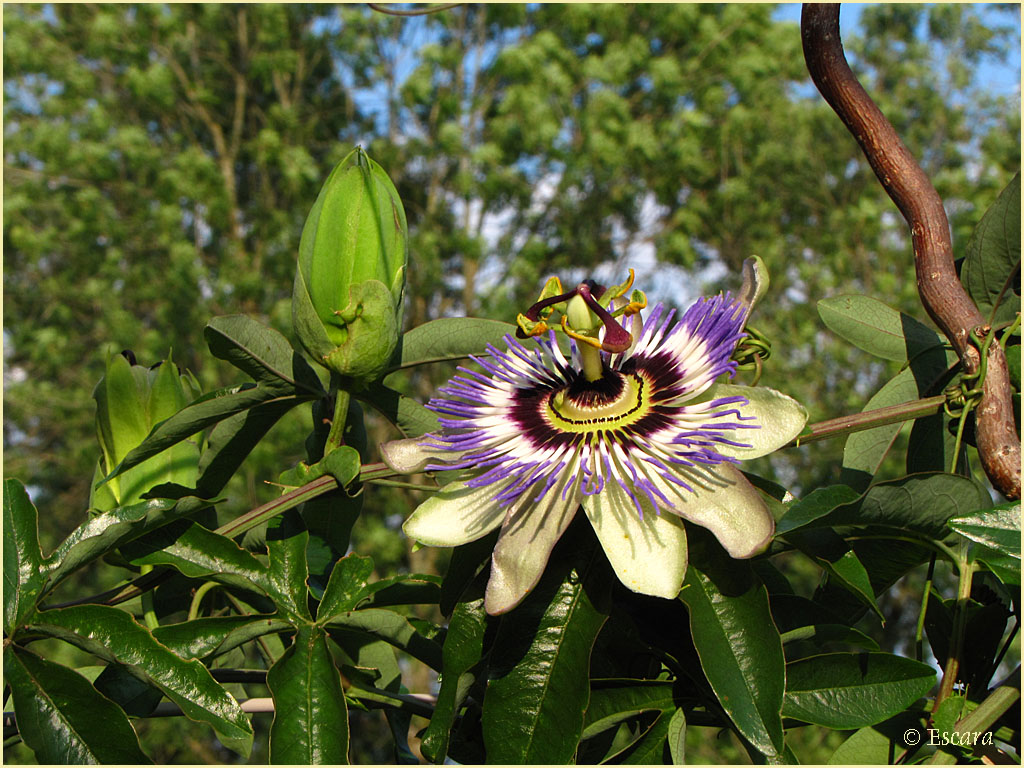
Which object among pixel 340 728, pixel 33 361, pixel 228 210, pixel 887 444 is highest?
pixel 228 210

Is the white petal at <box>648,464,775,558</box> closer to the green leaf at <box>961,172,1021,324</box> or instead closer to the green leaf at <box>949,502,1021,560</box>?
the green leaf at <box>949,502,1021,560</box>

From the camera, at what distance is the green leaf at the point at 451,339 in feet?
1.99

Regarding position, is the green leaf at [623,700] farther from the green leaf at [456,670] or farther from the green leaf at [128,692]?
the green leaf at [128,692]

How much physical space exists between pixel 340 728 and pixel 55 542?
7.64 meters

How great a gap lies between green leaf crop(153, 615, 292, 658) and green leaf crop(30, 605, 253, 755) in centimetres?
2

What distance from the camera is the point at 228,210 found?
7.34 metres

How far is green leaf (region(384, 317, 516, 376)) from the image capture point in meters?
0.61

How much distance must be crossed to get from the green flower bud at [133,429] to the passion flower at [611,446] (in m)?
0.22

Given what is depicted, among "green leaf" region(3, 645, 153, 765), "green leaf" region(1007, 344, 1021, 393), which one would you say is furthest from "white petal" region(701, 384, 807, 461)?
"green leaf" region(3, 645, 153, 765)

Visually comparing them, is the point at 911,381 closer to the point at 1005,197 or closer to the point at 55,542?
the point at 1005,197

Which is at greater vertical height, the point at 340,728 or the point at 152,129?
the point at 152,129

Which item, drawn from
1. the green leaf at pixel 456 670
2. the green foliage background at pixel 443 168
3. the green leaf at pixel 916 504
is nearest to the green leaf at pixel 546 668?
the green leaf at pixel 456 670

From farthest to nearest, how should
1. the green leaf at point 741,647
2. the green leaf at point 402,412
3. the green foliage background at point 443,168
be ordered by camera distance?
the green foliage background at point 443,168
the green leaf at point 402,412
the green leaf at point 741,647

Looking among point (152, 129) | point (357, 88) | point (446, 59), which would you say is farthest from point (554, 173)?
point (152, 129)
